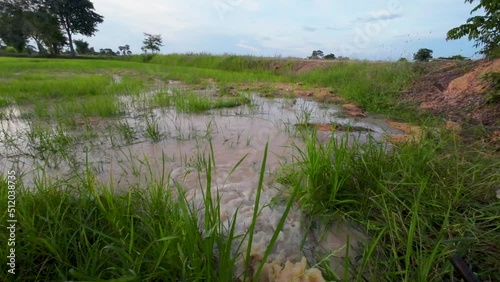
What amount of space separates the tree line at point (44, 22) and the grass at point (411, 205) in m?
35.6

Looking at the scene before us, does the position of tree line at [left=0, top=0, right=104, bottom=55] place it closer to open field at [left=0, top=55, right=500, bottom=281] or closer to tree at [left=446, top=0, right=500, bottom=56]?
open field at [left=0, top=55, right=500, bottom=281]

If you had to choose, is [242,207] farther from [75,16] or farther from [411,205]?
[75,16]

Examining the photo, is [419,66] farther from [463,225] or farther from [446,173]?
[463,225]

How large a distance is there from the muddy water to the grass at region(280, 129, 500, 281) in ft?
0.43

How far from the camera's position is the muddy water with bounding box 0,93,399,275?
140 cm

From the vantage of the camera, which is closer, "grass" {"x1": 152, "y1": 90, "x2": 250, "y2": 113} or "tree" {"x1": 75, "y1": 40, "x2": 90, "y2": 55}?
"grass" {"x1": 152, "y1": 90, "x2": 250, "y2": 113}

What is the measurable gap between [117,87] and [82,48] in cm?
3735

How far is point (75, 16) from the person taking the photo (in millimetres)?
33969

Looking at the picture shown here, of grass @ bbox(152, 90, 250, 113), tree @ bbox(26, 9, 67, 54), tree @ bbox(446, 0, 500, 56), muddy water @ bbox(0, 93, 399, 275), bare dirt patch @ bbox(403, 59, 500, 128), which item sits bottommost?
muddy water @ bbox(0, 93, 399, 275)

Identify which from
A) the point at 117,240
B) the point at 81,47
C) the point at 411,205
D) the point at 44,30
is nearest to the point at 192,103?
the point at 117,240

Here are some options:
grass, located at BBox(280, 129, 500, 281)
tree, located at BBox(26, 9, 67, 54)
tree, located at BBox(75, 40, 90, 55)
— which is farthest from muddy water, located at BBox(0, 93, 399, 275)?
tree, located at BBox(75, 40, 90, 55)

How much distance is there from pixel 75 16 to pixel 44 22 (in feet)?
23.7

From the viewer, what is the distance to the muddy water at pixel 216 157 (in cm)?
140

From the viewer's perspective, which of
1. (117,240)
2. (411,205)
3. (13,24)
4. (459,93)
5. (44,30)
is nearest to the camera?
(117,240)
